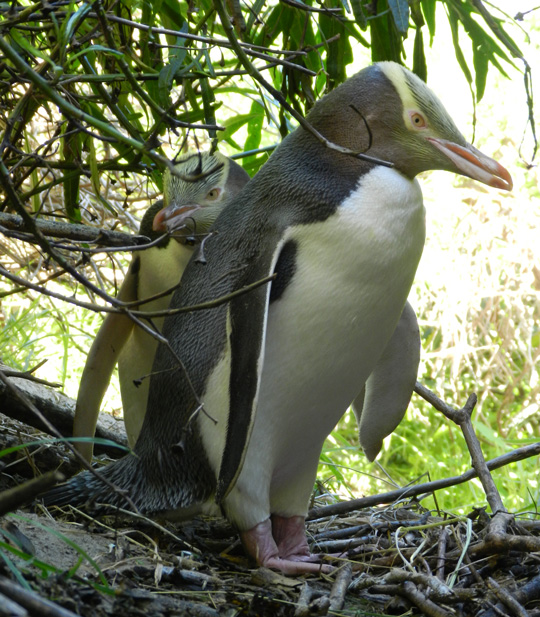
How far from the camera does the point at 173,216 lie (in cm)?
194

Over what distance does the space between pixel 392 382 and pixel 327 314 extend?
521 millimetres

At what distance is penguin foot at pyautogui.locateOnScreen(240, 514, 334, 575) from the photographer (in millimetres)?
1566

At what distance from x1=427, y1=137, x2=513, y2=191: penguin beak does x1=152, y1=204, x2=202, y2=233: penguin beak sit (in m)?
0.62

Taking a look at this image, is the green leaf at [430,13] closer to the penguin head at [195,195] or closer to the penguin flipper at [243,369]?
the penguin head at [195,195]

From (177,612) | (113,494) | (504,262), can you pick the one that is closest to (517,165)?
(504,262)

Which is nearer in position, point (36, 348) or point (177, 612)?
point (177, 612)

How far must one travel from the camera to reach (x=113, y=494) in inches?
66.9

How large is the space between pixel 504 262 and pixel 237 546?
323 centimetres

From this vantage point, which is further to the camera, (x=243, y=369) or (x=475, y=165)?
(x=475, y=165)

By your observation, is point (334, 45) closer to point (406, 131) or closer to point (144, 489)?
point (406, 131)

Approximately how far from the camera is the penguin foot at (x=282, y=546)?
5.14ft

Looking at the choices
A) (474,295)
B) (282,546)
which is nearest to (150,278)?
(282,546)

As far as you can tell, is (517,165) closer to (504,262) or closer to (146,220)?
(504,262)

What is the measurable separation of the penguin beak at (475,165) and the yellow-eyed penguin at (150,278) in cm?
57
